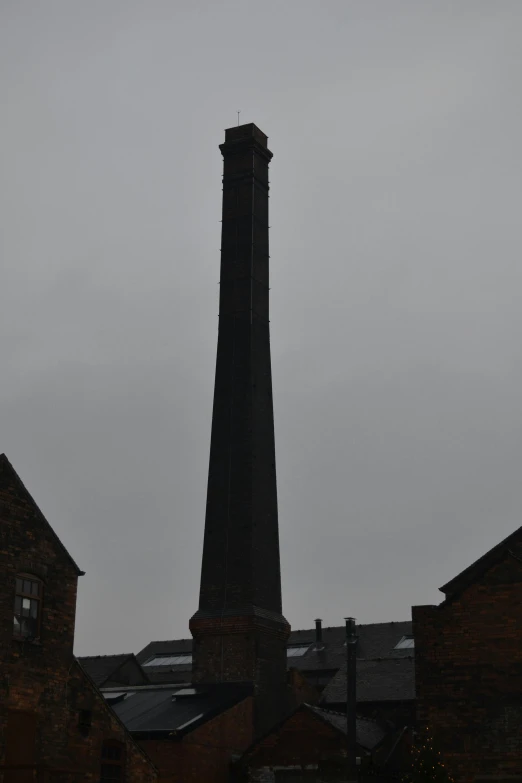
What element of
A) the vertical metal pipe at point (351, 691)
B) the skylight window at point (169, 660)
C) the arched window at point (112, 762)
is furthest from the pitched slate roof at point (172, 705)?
the skylight window at point (169, 660)

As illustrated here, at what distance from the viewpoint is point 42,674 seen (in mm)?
23422

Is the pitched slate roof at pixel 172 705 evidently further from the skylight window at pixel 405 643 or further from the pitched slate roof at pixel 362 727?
the skylight window at pixel 405 643

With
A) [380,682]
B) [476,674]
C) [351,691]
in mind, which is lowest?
[476,674]

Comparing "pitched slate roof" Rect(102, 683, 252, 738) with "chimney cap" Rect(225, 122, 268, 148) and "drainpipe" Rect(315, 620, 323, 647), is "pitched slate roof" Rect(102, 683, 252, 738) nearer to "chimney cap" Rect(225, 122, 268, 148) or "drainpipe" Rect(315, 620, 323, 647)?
"drainpipe" Rect(315, 620, 323, 647)

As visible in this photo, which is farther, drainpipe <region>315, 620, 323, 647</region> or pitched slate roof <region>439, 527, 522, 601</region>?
drainpipe <region>315, 620, 323, 647</region>

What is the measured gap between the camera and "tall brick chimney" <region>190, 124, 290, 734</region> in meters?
35.7

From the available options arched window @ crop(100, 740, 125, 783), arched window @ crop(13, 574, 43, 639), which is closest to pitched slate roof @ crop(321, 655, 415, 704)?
arched window @ crop(100, 740, 125, 783)

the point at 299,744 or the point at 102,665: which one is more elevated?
the point at 102,665

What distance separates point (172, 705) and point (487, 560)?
14.2m

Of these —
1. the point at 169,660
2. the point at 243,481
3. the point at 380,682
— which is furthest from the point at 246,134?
the point at 169,660

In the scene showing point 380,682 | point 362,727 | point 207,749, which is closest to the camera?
point 207,749

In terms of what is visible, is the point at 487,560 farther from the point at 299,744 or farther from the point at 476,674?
the point at 299,744

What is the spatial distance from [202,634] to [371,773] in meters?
8.74

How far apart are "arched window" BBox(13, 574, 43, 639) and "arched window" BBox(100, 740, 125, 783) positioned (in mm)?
3530
